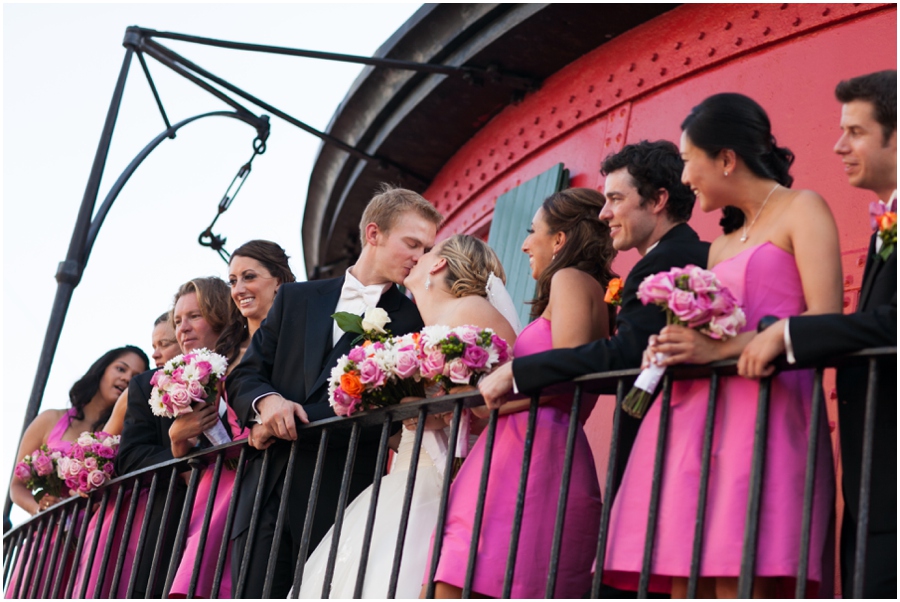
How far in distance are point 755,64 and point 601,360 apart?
10.9 feet

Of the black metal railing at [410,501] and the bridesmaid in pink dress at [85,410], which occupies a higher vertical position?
the bridesmaid in pink dress at [85,410]

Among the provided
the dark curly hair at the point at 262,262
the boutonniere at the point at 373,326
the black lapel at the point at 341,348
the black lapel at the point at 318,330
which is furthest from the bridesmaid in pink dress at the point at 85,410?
the boutonniere at the point at 373,326

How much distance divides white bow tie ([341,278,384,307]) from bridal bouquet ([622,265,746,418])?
217 cm

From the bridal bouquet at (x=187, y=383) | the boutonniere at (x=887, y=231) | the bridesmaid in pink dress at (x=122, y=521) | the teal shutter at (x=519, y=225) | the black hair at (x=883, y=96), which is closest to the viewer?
the boutonniere at (x=887, y=231)

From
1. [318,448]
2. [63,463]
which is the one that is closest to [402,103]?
[63,463]

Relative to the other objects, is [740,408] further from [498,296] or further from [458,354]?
[498,296]

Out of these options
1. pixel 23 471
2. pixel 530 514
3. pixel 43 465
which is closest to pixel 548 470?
pixel 530 514

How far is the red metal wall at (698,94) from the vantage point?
5844 mm

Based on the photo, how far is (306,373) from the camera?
17.6ft

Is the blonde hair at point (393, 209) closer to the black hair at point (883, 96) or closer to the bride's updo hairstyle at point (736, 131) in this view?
the bride's updo hairstyle at point (736, 131)

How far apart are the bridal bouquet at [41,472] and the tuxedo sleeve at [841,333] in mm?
5492

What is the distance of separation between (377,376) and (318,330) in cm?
98

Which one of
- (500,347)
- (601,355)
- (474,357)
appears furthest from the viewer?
(500,347)

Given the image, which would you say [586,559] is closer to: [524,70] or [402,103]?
[524,70]
